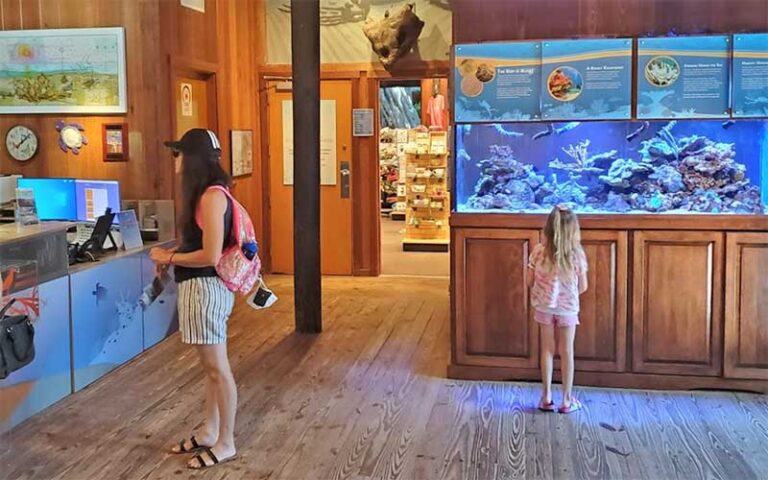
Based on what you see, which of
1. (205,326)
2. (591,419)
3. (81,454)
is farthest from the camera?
(591,419)

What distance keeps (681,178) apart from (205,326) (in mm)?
2779

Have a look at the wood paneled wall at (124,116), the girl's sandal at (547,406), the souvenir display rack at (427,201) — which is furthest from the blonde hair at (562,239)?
the souvenir display rack at (427,201)

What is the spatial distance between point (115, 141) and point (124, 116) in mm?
200

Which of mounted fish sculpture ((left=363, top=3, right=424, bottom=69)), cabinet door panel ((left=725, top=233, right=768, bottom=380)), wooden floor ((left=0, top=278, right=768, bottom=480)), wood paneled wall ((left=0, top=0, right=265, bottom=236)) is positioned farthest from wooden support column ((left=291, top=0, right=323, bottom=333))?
cabinet door panel ((left=725, top=233, right=768, bottom=380))

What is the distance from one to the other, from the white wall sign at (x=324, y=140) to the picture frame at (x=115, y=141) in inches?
94.7

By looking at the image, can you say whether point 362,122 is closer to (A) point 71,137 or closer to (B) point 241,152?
(B) point 241,152

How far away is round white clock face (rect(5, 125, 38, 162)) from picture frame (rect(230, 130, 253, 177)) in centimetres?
181

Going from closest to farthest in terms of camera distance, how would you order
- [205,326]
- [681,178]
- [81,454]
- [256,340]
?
[205,326] < [81,454] < [681,178] < [256,340]

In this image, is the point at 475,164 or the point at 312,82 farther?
A: the point at 312,82

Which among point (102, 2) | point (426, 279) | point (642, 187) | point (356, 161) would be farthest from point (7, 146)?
point (642, 187)

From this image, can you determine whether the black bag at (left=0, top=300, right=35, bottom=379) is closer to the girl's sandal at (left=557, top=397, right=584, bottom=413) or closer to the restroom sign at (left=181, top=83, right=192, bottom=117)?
the girl's sandal at (left=557, top=397, right=584, bottom=413)

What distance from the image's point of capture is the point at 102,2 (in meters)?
5.87

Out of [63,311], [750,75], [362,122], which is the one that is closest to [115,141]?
[63,311]

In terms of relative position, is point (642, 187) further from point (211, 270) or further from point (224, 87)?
point (224, 87)
